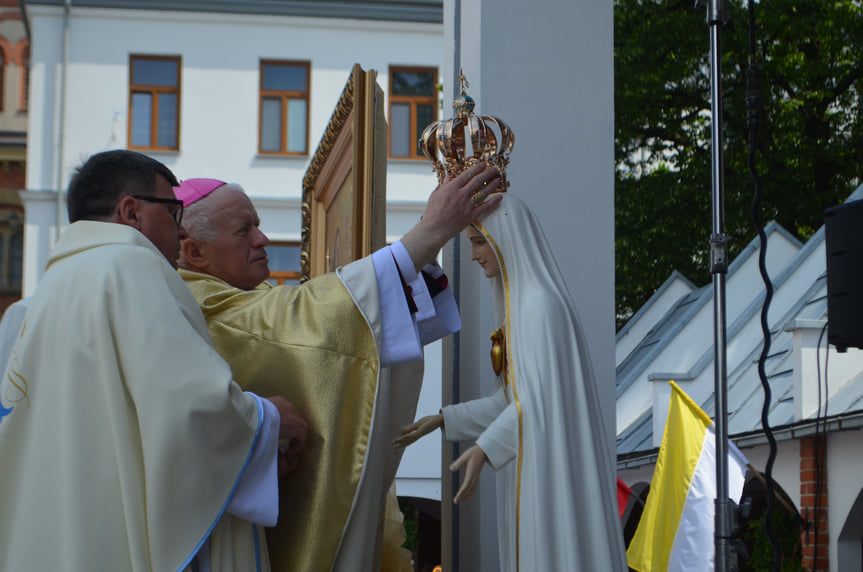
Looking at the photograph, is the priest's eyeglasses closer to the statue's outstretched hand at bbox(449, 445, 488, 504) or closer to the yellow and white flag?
the statue's outstretched hand at bbox(449, 445, 488, 504)

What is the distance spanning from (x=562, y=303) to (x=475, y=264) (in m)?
0.97

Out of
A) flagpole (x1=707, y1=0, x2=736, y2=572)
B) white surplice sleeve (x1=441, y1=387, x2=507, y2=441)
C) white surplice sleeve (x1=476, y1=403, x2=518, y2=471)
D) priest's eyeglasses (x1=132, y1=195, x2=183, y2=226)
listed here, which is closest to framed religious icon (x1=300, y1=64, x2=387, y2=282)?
white surplice sleeve (x1=441, y1=387, x2=507, y2=441)

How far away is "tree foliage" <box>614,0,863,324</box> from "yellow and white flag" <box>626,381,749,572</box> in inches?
299

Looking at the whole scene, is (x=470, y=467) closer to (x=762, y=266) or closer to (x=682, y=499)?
(x=762, y=266)

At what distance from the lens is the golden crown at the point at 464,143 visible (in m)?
3.30

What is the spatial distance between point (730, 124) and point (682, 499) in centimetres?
934

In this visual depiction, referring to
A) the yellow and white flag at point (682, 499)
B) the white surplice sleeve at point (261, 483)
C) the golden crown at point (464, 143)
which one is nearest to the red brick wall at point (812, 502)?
the yellow and white flag at point (682, 499)

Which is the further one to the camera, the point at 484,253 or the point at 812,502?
the point at 812,502

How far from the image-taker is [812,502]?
420 inches

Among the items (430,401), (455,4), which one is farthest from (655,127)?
(455,4)

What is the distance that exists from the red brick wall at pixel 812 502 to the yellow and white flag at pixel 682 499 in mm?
1906

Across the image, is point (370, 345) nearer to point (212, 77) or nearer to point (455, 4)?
point (455, 4)

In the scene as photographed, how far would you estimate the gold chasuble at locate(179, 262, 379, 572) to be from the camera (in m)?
3.08

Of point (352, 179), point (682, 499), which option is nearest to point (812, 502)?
point (682, 499)
